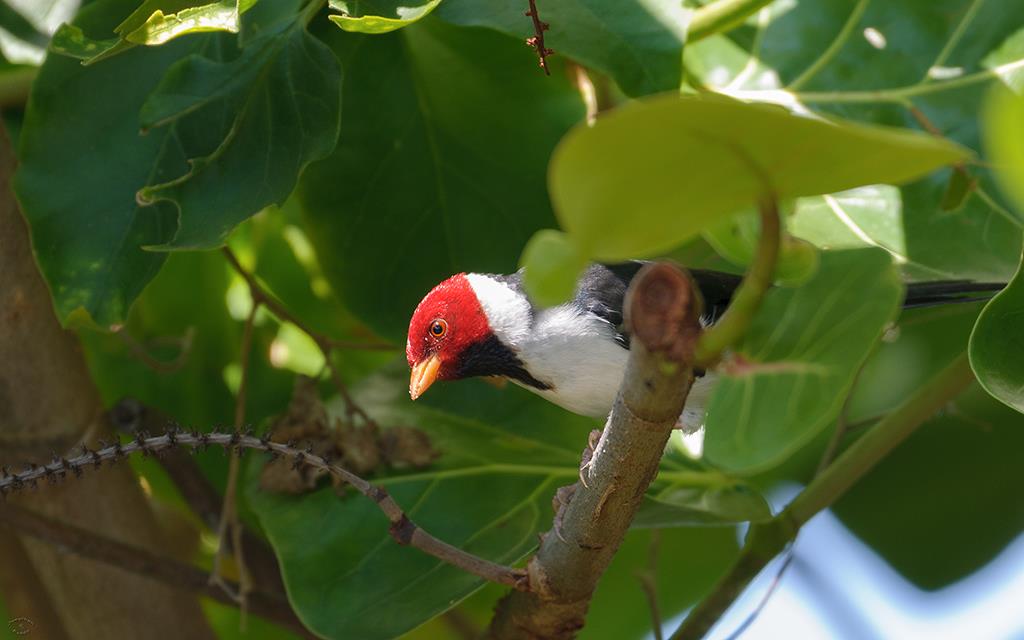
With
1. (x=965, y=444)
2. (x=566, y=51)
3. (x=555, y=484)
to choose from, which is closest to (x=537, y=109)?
(x=566, y=51)

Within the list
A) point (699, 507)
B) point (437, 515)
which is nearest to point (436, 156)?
point (437, 515)

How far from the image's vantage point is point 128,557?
1.58 m

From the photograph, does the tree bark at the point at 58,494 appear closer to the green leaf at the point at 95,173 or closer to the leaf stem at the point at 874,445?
the green leaf at the point at 95,173

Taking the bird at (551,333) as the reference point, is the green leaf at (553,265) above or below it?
above

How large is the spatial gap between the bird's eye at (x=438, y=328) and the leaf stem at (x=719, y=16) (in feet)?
1.69

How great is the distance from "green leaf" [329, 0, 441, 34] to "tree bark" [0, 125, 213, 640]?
567 mm

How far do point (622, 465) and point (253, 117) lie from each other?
692mm

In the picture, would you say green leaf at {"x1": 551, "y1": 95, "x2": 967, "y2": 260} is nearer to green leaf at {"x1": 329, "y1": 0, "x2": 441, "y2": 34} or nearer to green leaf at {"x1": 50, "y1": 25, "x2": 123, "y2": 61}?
green leaf at {"x1": 329, "y1": 0, "x2": 441, "y2": 34}

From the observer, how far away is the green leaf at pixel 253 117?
1329mm

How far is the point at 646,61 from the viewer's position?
1404 millimetres

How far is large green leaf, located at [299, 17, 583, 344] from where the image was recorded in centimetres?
168

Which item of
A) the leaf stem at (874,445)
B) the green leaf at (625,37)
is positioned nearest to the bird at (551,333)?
the leaf stem at (874,445)

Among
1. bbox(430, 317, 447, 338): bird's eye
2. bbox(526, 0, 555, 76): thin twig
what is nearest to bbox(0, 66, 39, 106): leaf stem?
bbox(430, 317, 447, 338): bird's eye

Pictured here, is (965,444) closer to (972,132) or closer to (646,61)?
(972,132)
